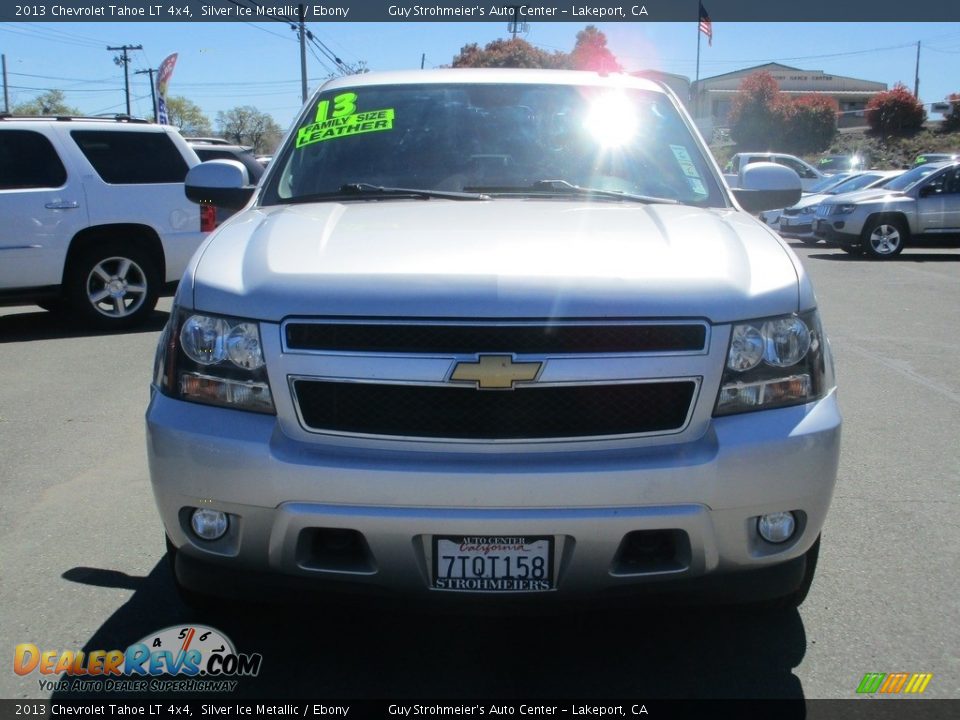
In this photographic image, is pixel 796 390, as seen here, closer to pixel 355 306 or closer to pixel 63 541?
pixel 355 306

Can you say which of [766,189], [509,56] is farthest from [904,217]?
[509,56]

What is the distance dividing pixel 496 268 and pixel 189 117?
106340 millimetres

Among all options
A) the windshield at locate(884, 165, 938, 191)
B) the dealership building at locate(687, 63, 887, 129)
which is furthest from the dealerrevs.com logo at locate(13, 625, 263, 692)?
the dealership building at locate(687, 63, 887, 129)

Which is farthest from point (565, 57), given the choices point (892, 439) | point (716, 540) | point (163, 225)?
point (716, 540)

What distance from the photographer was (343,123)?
466 cm

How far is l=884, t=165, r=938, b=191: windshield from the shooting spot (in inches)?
742

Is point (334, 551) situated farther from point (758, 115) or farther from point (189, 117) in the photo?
point (189, 117)

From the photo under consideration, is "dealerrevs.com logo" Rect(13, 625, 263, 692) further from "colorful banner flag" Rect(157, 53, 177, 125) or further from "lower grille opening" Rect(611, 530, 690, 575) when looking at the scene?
"colorful banner flag" Rect(157, 53, 177, 125)

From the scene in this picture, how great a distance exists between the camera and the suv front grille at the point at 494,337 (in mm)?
2885

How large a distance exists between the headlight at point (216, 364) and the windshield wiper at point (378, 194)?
1.19 metres

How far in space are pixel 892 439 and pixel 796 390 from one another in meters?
3.37

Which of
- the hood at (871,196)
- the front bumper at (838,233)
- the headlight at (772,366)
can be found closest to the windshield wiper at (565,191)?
the headlight at (772,366)

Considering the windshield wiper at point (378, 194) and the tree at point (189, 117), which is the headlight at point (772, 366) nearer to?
the windshield wiper at point (378, 194)

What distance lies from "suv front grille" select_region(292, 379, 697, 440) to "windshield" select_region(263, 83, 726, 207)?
140cm
